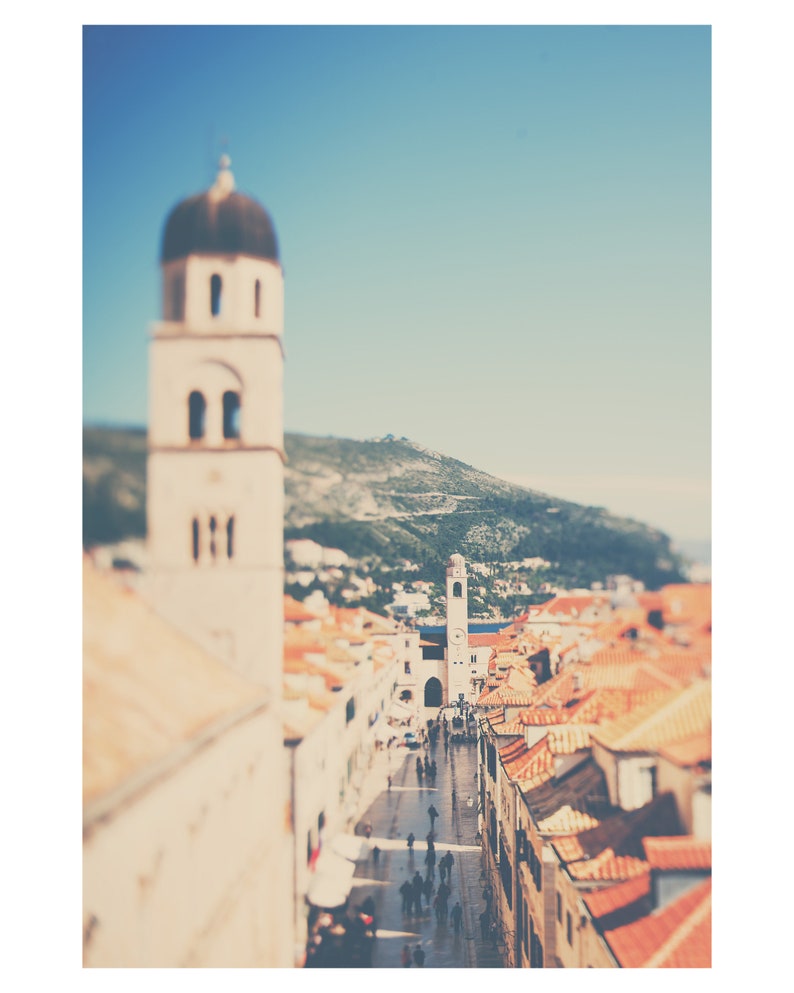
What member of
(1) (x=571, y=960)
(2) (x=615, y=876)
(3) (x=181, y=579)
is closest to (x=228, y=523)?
Answer: (3) (x=181, y=579)

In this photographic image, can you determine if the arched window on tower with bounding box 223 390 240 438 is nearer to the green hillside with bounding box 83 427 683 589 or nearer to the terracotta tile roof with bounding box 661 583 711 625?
the green hillside with bounding box 83 427 683 589

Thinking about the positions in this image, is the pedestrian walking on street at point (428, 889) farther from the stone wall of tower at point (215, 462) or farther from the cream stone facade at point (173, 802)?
the stone wall of tower at point (215, 462)

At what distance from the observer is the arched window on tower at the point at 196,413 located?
6012 mm

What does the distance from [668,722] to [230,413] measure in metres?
3.77

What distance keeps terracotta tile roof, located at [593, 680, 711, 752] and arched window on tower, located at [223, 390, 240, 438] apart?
11.3 ft

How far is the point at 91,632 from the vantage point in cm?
583

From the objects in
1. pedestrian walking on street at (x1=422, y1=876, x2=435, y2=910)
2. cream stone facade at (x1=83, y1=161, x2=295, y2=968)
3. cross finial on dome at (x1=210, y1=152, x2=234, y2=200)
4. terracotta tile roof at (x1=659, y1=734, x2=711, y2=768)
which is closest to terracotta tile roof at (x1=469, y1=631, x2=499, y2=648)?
terracotta tile roof at (x1=659, y1=734, x2=711, y2=768)

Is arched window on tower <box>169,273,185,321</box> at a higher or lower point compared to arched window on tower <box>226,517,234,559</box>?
higher

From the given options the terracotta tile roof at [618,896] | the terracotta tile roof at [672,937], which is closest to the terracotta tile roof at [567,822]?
the terracotta tile roof at [618,896]

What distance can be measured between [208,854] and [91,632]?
164 centimetres

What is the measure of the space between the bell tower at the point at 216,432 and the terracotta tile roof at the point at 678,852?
288 cm

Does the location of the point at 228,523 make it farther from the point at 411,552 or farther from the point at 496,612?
the point at 496,612

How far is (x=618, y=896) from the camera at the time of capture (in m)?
5.84

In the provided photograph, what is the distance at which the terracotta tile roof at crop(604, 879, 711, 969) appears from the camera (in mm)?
5637
